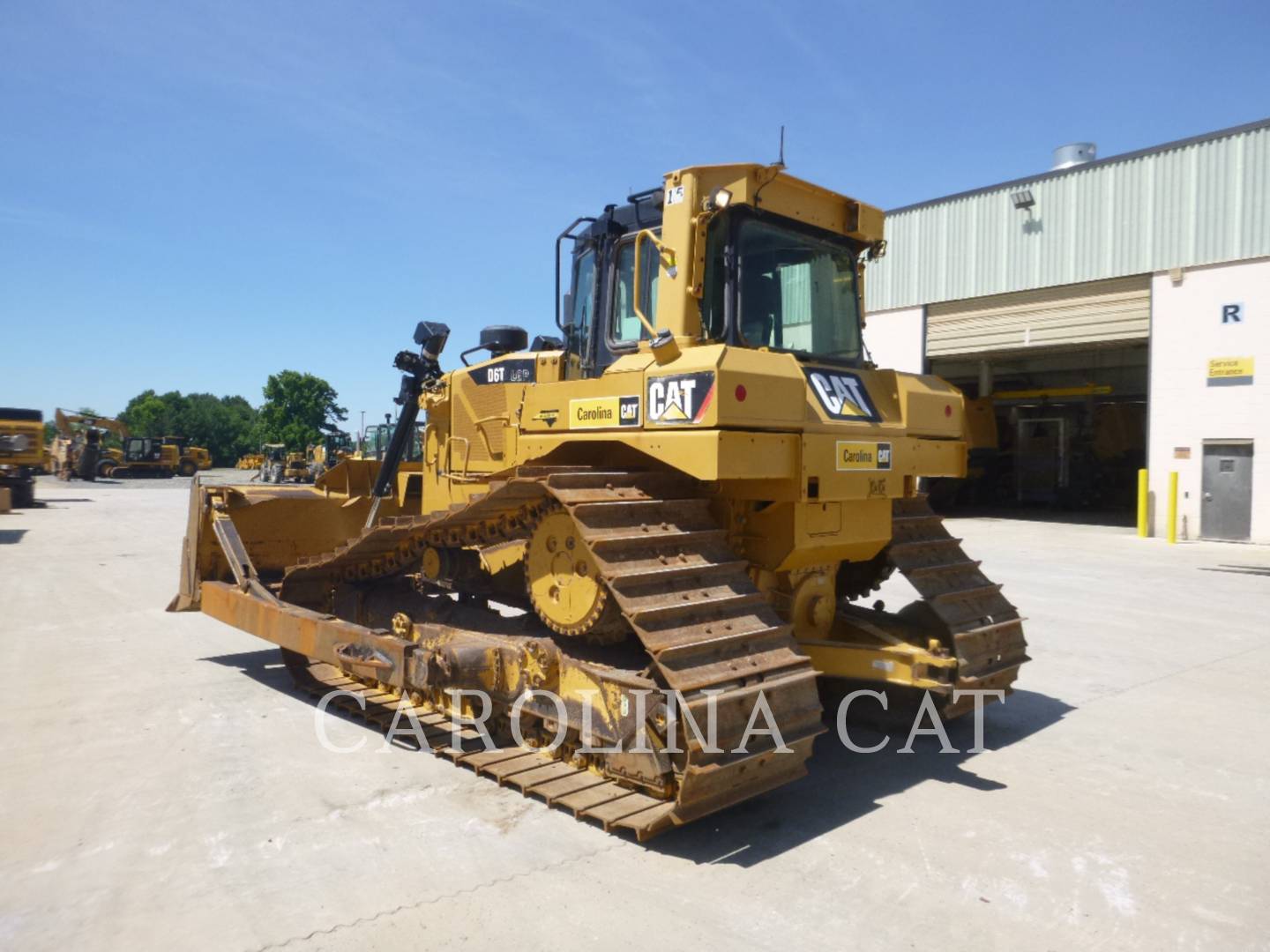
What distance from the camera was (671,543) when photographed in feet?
14.8

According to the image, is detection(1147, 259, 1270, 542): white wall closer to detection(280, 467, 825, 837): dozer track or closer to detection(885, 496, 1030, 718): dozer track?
detection(885, 496, 1030, 718): dozer track

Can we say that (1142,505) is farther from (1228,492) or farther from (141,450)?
(141,450)

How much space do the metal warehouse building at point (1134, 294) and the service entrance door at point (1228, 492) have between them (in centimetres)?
2

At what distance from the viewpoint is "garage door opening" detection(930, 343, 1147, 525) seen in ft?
88.0

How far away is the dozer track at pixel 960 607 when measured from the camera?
5516mm

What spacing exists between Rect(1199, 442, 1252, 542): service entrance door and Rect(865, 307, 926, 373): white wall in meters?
7.00

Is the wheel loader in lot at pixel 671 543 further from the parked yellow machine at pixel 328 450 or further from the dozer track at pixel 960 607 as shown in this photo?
the parked yellow machine at pixel 328 450

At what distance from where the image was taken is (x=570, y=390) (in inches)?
205

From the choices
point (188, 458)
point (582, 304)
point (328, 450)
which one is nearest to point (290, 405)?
point (188, 458)

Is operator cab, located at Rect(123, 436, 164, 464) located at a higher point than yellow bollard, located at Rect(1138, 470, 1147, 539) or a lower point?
higher

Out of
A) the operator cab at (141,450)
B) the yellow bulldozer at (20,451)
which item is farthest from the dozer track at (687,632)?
the operator cab at (141,450)

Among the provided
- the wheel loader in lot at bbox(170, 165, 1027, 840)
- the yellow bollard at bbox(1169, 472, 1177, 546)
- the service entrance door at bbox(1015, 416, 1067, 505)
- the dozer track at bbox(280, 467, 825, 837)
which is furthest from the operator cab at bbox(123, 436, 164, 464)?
the dozer track at bbox(280, 467, 825, 837)

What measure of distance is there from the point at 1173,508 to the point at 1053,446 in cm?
1178

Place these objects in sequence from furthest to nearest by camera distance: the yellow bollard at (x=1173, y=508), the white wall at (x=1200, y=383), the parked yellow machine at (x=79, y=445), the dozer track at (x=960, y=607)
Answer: the parked yellow machine at (x=79, y=445), the yellow bollard at (x=1173, y=508), the white wall at (x=1200, y=383), the dozer track at (x=960, y=607)
